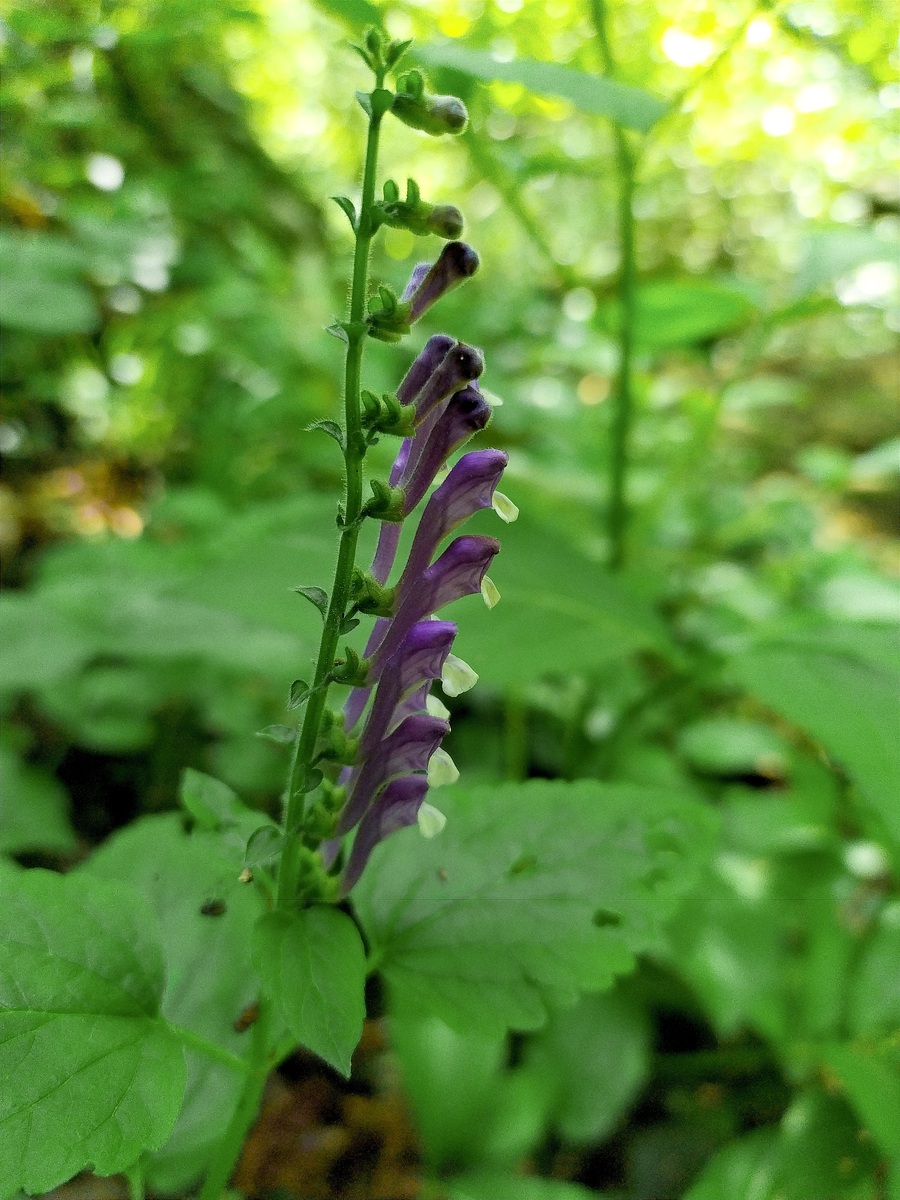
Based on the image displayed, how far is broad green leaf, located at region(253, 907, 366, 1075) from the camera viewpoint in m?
0.67

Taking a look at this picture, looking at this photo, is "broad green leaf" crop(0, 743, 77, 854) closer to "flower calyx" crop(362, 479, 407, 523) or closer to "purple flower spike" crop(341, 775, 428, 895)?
"purple flower spike" crop(341, 775, 428, 895)

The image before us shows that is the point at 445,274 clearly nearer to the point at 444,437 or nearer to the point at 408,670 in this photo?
the point at 444,437

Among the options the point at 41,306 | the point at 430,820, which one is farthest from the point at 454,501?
the point at 41,306

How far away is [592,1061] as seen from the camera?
1.54 metres

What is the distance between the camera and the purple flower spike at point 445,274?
69cm

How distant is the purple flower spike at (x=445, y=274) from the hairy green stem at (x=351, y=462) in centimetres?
6

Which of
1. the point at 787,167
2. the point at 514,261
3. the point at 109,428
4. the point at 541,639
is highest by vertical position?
the point at 787,167

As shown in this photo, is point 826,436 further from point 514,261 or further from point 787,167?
point 514,261

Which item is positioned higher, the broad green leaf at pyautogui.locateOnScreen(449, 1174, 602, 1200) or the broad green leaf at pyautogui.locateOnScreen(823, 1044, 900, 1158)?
the broad green leaf at pyautogui.locateOnScreen(823, 1044, 900, 1158)

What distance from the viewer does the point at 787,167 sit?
552 centimetres

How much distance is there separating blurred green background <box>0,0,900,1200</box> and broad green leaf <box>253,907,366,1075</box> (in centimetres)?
70

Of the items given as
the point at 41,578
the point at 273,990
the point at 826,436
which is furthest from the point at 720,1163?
the point at 826,436

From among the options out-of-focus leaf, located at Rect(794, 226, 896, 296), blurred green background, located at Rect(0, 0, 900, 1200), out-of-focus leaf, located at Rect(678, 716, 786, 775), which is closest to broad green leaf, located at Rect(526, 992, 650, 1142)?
blurred green background, located at Rect(0, 0, 900, 1200)

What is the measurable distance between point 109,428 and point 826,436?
13.9 feet
